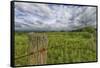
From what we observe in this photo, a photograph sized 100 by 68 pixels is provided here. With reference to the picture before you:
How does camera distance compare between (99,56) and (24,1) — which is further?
(99,56)

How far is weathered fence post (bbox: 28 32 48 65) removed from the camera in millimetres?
2027

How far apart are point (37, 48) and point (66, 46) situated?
1.04 feet

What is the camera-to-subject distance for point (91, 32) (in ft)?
7.38

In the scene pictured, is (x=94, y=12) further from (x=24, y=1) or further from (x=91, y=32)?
(x=24, y=1)

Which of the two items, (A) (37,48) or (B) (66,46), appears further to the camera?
(B) (66,46)

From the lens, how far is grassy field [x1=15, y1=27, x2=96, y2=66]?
200 cm

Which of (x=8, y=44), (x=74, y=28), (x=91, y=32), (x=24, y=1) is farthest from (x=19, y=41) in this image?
(x=91, y=32)

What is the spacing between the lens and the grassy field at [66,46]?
2000 millimetres

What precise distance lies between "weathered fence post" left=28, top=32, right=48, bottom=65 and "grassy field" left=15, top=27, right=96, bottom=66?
4cm

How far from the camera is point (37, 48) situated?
2043 millimetres

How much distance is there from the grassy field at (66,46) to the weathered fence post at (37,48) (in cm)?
4

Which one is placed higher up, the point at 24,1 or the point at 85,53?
the point at 24,1

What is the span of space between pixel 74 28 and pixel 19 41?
0.60 meters

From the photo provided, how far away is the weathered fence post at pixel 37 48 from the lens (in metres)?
2.03
